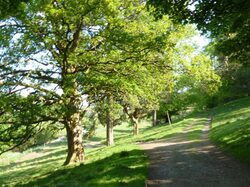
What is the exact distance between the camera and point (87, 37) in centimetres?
2512

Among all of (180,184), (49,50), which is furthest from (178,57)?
(180,184)

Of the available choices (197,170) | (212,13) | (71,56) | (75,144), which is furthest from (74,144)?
(212,13)

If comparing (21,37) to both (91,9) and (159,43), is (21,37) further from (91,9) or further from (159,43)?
(159,43)

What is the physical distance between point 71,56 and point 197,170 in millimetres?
10377

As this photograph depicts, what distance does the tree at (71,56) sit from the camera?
20438 millimetres

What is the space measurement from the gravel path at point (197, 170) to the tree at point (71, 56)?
20.0 ft

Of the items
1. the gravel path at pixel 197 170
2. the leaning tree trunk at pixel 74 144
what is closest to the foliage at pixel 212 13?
the gravel path at pixel 197 170

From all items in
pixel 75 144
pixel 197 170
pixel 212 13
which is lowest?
pixel 197 170

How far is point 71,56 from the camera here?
72.8 feet

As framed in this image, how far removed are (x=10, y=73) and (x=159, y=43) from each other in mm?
9263

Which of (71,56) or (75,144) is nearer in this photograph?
(71,56)

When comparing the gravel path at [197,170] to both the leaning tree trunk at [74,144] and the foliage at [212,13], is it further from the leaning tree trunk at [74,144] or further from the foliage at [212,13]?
the leaning tree trunk at [74,144]

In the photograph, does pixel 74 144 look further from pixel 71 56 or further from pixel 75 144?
pixel 71 56

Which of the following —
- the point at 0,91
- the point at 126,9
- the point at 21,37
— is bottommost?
the point at 0,91
